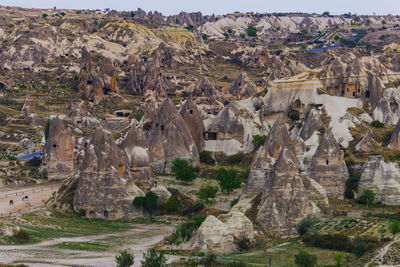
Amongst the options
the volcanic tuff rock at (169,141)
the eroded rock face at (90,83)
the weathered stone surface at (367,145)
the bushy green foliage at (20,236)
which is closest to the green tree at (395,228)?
the bushy green foliage at (20,236)

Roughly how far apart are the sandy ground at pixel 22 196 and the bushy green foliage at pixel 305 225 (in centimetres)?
2304

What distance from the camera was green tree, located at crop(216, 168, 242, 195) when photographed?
66688mm

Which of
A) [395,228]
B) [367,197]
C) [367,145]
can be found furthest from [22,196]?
[395,228]

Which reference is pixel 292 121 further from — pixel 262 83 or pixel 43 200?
pixel 262 83

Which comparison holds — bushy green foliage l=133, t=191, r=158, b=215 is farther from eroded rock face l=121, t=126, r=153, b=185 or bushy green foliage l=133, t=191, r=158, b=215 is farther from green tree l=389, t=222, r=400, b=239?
green tree l=389, t=222, r=400, b=239

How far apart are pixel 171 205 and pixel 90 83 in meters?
85.3

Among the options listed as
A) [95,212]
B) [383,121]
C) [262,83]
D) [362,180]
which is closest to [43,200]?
[95,212]

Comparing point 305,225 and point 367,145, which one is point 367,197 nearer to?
point 367,145

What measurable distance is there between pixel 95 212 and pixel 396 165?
25325mm

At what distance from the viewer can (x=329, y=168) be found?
62906 millimetres

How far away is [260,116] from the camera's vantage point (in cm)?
8819

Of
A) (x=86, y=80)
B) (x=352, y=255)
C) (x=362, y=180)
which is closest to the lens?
(x=352, y=255)

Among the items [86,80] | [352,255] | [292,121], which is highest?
[86,80]

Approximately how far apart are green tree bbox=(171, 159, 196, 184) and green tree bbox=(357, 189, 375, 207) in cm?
1757
